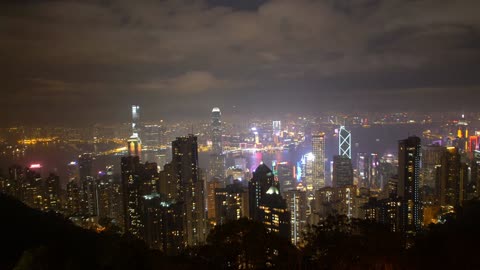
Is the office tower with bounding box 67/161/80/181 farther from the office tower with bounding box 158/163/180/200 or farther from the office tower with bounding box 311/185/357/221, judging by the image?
the office tower with bounding box 311/185/357/221

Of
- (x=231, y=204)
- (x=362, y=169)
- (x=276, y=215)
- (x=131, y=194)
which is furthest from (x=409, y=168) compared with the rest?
(x=131, y=194)

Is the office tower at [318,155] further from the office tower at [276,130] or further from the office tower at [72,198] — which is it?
the office tower at [72,198]

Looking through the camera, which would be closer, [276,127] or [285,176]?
[285,176]

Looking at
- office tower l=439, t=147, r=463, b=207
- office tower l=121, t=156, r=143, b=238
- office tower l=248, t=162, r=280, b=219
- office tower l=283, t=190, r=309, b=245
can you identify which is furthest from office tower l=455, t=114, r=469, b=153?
office tower l=121, t=156, r=143, b=238

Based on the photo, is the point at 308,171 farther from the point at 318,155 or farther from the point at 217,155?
the point at 217,155

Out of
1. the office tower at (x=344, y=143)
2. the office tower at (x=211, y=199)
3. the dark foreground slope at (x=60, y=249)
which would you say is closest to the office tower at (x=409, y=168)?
the office tower at (x=211, y=199)

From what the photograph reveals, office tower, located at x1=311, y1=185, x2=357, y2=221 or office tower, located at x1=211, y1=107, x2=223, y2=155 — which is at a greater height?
office tower, located at x1=211, y1=107, x2=223, y2=155
